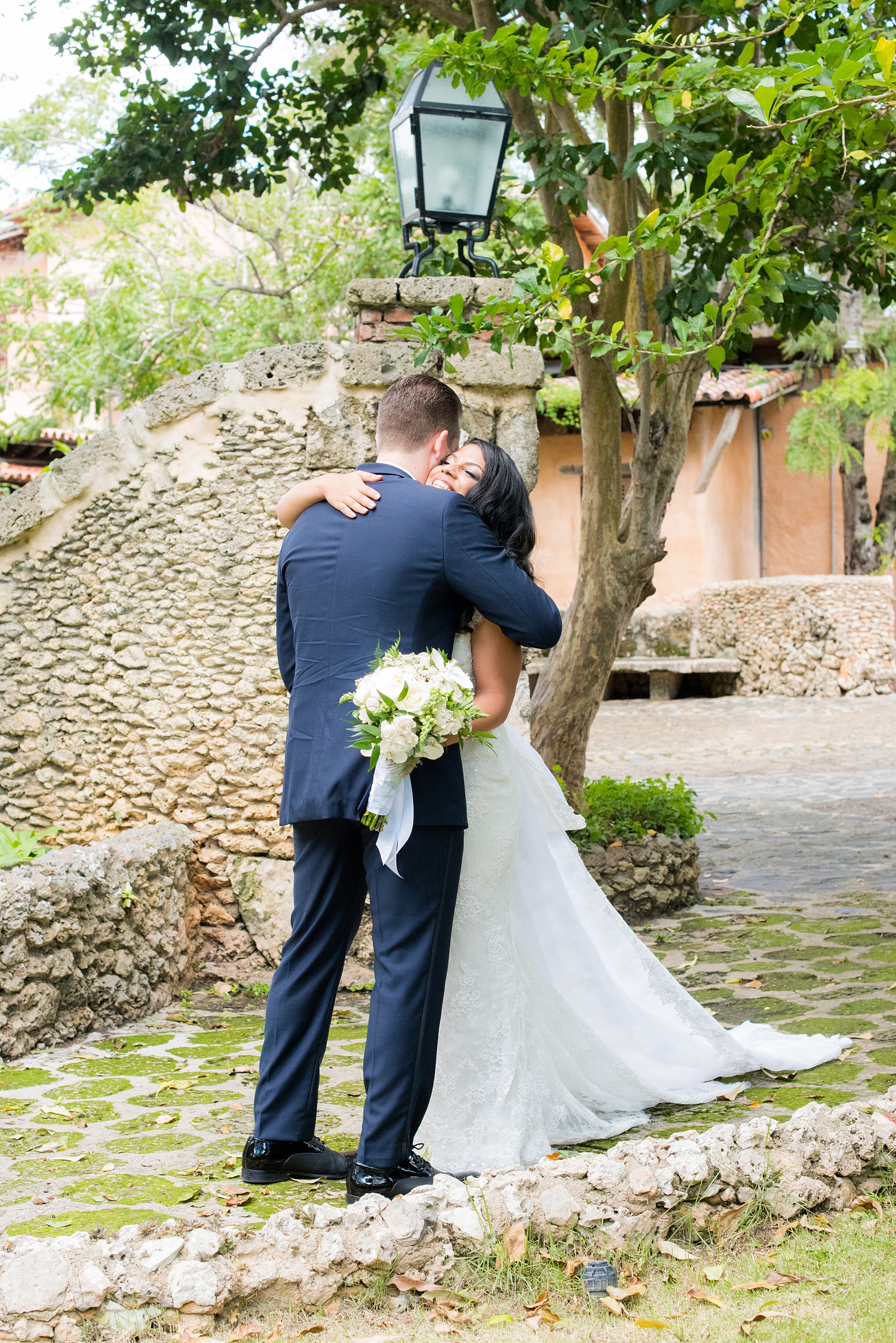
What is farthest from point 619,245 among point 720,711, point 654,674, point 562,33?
point 654,674

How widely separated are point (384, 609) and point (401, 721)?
1.27 ft

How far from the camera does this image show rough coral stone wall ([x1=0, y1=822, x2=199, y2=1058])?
15.1 ft

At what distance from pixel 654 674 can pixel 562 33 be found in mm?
12545

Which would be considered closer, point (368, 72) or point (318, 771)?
point (318, 771)

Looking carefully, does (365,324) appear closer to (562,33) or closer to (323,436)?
(323,436)

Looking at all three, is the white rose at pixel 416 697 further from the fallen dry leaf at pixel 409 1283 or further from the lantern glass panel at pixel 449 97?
the lantern glass panel at pixel 449 97

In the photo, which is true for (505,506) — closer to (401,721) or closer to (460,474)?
(460,474)

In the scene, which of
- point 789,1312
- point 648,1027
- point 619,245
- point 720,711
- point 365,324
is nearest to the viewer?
point 789,1312

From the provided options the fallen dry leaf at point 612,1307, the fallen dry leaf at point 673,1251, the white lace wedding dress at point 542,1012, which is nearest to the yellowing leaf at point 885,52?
the white lace wedding dress at point 542,1012

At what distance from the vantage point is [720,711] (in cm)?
1638

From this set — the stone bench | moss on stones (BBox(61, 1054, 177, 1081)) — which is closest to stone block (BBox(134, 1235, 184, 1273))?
moss on stones (BBox(61, 1054, 177, 1081))

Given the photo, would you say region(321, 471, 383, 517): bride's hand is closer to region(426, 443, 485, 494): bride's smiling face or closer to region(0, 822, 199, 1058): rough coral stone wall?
region(426, 443, 485, 494): bride's smiling face

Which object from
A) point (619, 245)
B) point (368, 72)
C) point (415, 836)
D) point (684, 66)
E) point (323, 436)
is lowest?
point (415, 836)

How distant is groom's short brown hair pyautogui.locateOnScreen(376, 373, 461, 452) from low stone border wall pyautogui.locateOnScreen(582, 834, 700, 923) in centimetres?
383
